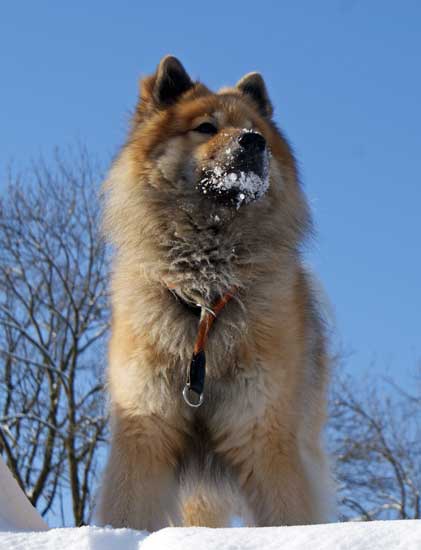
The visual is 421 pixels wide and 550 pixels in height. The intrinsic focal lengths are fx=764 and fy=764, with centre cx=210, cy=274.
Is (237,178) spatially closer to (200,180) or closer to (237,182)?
(237,182)

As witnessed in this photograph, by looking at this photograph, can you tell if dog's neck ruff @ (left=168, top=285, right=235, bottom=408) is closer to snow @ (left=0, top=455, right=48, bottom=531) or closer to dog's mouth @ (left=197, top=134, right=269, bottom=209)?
dog's mouth @ (left=197, top=134, right=269, bottom=209)

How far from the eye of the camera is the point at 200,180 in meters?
4.10

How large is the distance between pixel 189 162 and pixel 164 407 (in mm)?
1332

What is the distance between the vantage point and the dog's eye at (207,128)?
426cm

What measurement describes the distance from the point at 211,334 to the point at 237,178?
0.82 m

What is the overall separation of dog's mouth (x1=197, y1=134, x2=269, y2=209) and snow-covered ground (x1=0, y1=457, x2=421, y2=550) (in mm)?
2066

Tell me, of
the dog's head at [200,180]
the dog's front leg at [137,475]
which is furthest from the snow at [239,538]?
the dog's head at [200,180]

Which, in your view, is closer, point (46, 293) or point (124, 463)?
point (124, 463)

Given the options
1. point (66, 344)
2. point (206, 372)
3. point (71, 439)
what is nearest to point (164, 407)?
point (206, 372)

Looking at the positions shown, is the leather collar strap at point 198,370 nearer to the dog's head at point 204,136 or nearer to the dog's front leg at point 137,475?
the dog's front leg at point 137,475

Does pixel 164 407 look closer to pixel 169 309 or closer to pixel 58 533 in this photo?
pixel 169 309

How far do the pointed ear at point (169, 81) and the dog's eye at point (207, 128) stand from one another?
38 centimetres

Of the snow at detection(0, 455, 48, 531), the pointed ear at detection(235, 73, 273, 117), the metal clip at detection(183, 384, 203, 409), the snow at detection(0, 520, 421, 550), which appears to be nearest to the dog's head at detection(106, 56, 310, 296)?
the pointed ear at detection(235, 73, 273, 117)

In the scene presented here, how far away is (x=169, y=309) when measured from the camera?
390 centimetres
